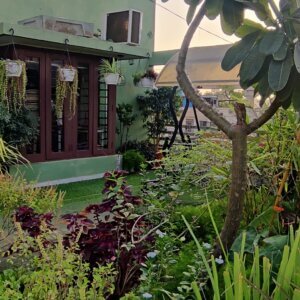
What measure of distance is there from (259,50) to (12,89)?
22.9ft

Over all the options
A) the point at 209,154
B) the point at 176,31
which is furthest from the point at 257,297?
the point at 176,31

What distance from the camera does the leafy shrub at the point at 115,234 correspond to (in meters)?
3.15

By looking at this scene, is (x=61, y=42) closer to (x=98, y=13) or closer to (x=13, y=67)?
(x=13, y=67)

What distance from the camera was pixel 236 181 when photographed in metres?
2.56

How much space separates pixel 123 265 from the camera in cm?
319

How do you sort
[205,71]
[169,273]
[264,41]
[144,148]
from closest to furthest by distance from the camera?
[264,41] → [169,273] → [205,71] → [144,148]

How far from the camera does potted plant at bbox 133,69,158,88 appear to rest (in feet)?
38.9

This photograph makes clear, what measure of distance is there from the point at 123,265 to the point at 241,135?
1429mm

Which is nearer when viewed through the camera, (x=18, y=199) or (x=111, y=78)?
(x=18, y=199)

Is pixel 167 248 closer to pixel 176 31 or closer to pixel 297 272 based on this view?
pixel 297 272

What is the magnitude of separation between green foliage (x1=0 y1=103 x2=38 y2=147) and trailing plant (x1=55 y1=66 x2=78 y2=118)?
0.66 meters

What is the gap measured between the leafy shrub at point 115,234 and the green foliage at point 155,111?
907cm

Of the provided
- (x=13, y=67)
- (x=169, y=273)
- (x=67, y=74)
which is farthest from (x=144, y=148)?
(x=169, y=273)

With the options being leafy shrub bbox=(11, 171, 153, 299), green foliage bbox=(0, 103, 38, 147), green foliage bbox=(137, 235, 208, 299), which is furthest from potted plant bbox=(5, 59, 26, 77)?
green foliage bbox=(137, 235, 208, 299)
